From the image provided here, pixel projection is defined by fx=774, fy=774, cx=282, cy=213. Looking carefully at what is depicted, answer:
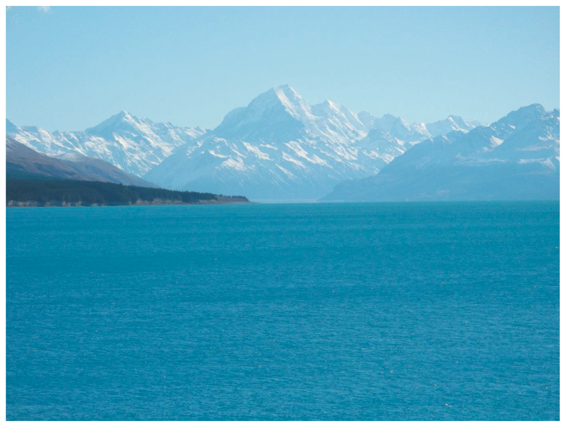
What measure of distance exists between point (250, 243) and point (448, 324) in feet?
302

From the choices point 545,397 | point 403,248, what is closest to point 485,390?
point 545,397

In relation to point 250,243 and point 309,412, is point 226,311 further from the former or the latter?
point 250,243

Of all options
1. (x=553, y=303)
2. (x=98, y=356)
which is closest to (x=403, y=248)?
(x=553, y=303)

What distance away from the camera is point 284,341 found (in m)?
53.4

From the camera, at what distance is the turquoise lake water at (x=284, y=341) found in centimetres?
4066

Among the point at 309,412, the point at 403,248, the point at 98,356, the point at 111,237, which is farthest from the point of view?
the point at 111,237

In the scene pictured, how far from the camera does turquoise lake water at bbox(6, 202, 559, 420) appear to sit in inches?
1601

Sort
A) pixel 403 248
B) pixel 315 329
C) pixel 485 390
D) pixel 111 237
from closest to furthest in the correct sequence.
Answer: pixel 485 390
pixel 315 329
pixel 403 248
pixel 111 237

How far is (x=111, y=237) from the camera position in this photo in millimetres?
166125

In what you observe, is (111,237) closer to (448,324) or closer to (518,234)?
(518,234)

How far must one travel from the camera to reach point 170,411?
130 feet

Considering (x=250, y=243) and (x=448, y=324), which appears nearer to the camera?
(x=448, y=324)

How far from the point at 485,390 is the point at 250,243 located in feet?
355

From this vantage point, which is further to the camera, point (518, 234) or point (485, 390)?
point (518, 234)
